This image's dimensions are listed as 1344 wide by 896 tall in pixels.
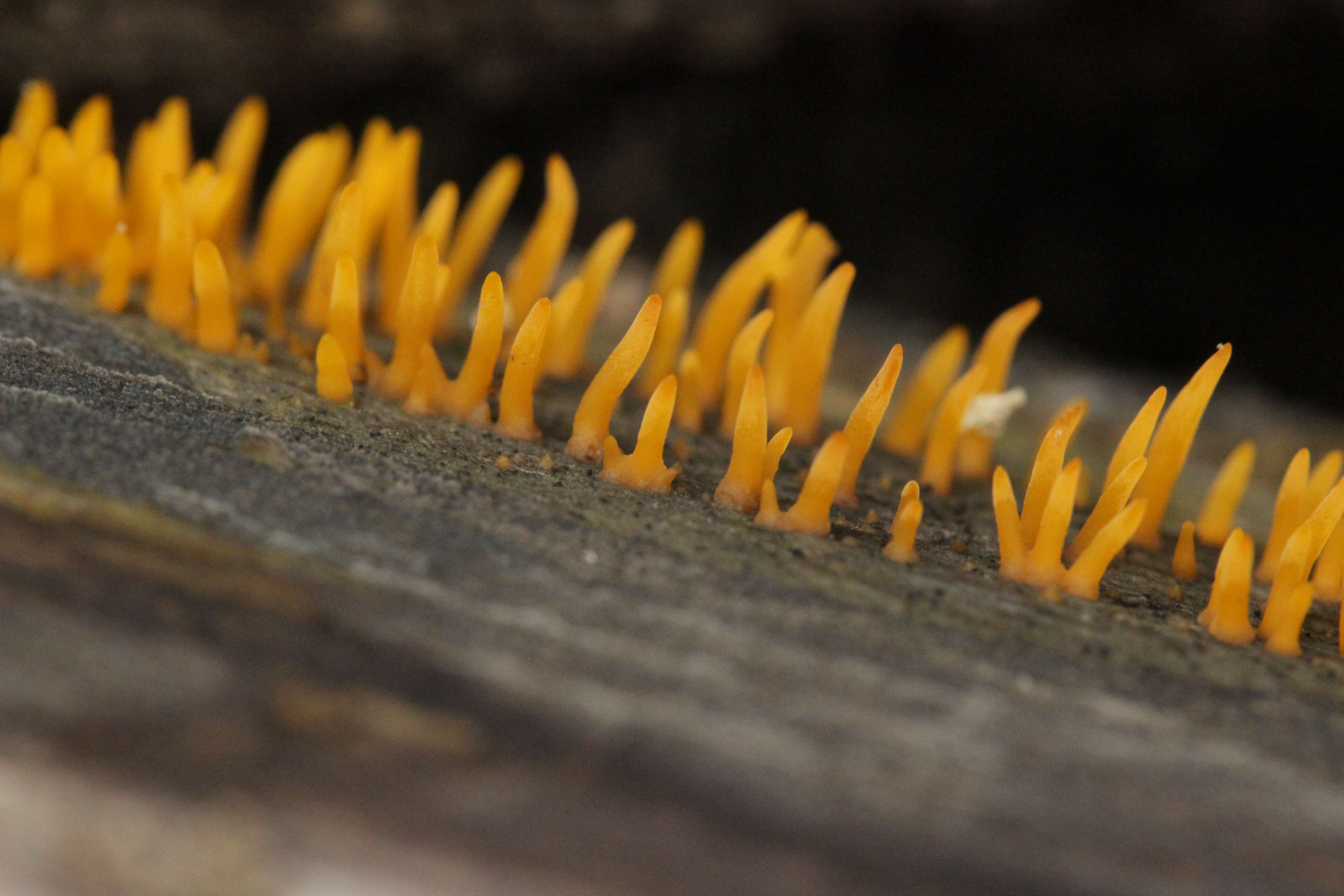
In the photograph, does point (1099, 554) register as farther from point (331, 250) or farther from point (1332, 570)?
point (331, 250)


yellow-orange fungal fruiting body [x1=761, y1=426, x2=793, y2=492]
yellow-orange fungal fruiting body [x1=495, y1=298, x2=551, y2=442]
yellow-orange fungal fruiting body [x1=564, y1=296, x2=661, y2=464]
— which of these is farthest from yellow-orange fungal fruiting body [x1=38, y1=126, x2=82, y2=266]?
yellow-orange fungal fruiting body [x1=761, y1=426, x2=793, y2=492]

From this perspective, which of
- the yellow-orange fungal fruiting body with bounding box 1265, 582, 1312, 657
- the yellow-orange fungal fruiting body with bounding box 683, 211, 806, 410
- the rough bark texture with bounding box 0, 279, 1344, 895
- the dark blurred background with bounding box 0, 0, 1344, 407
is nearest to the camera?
the rough bark texture with bounding box 0, 279, 1344, 895

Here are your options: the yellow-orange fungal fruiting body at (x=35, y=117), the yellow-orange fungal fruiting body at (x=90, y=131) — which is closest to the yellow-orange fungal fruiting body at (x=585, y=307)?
the yellow-orange fungal fruiting body at (x=90, y=131)

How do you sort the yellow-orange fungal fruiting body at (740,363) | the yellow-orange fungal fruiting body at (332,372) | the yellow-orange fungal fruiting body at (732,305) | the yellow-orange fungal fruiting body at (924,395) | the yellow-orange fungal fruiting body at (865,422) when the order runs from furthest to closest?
the yellow-orange fungal fruiting body at (924,395)
the yellow-orange fungal fruiting body at (732,305)
the yellow-orange fungal fruiting body at (740,363)
the yellow-orange fungal fruiting body at (332,372)
the yellow-orange fungal fruiting body at (865,422)

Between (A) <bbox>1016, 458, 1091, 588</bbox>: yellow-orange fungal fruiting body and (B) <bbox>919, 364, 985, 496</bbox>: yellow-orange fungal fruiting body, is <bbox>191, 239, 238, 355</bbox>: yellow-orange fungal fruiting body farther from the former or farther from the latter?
(A) <bbox>1016, 458, 1091, 588</bbox>: yellow-orange fungal fruiting body

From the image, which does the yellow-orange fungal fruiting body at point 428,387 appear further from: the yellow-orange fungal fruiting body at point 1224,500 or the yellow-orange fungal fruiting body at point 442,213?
the yellow-orange fungal fruiting body at point 1224,500

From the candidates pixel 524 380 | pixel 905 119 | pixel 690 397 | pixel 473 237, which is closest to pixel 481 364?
pixel 524 380
